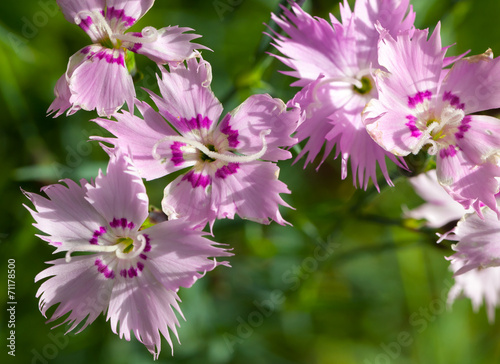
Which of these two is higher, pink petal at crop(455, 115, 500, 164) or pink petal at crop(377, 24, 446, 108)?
pink petal at crop(377, 24, 446, 108)

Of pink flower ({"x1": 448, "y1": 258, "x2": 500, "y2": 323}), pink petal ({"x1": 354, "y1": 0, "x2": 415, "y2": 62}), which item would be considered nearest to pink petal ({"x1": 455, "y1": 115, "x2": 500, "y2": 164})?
pink petal ({"x1": 354, "y1": 0, "x2": 415, "y2": 62})

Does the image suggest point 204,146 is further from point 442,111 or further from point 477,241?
point 477,241

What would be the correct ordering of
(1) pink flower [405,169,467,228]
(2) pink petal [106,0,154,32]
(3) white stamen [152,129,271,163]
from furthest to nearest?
(1) pink flower [405,169,467,228], (2) pink petal [106,0,154,32], (3) white stamen [152,129,271,163]

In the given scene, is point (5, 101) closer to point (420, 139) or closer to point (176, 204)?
point (176, 204)

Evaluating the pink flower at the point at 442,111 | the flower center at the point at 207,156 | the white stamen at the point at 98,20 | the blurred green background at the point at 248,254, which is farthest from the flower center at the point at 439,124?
the white stamen at the point at 98,20

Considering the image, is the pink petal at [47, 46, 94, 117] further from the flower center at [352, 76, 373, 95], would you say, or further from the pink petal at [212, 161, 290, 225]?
the flower center at [352, 76, 373, 95]

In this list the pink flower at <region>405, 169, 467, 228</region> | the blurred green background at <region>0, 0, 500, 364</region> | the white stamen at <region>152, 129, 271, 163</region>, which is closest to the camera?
the white stamen at <region>152, 129, 271, 163</region>
